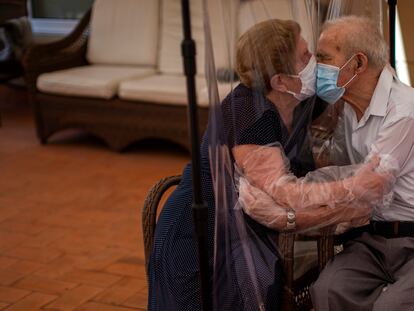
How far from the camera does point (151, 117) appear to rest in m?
4.55

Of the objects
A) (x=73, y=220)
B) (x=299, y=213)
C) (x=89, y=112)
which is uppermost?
(x=299, y=213)

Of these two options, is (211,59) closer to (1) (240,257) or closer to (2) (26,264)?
(1) (240,257)

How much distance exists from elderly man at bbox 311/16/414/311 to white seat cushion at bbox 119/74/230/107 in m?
2.25

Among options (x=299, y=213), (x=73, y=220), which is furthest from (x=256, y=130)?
(x=73, y=220)

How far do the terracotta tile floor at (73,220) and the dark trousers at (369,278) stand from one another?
100cm

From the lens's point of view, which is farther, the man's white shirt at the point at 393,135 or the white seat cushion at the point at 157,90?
the white seat cushion at the point at 157,90

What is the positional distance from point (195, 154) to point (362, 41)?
60cm

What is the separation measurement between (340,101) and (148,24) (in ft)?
10.1

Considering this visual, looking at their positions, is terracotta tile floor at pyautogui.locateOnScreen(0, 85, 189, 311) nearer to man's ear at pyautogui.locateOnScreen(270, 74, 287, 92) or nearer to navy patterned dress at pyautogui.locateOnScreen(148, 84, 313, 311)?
navy patterned dress at pyautogui.locateOnScreen(148, 84, 313, 311)

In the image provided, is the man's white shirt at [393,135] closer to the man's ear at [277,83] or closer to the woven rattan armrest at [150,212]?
the man's ear at [277,83]

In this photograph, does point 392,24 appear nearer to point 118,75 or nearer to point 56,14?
point 118,75

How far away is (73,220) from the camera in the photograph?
3.63m

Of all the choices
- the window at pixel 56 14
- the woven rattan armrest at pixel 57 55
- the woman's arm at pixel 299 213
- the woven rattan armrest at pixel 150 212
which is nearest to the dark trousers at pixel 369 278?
the woman's arm at pixel 299 213

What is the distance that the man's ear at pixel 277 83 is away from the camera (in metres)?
1.93
